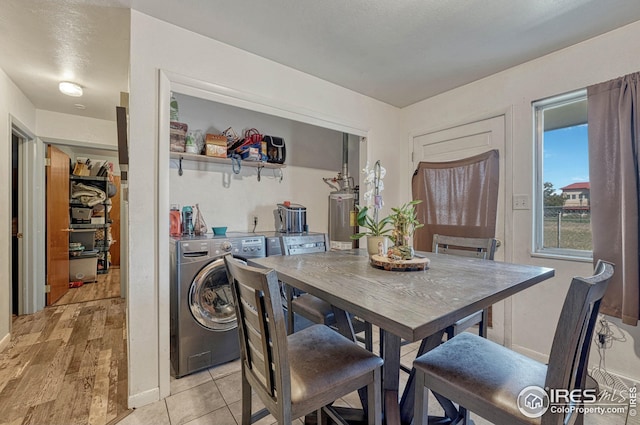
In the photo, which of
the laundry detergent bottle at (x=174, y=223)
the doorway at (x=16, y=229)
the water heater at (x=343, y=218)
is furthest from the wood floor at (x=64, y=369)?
the water heater at (x=343, y=218)

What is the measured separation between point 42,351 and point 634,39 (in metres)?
4.91

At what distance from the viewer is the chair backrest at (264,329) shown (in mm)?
864

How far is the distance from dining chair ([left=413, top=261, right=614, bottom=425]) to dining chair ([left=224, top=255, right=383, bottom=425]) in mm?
242

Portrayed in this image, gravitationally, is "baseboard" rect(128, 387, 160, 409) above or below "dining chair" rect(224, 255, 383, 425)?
below

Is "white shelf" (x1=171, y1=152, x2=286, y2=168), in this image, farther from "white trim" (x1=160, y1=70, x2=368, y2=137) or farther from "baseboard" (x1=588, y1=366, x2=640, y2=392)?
"baseboard" (x1=588, y1=366, x2=640, y2=392)

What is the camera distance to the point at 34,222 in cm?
315

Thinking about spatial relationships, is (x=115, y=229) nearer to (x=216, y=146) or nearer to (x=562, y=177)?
(x=216, y=146)

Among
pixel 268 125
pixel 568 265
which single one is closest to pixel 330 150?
pixel 268 125

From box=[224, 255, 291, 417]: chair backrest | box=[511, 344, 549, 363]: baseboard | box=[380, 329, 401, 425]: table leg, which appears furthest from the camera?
box=[511, 344, 549, 363]: baseboard

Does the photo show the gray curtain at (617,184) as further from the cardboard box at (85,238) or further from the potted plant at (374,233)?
the cardboard box at (85,238)

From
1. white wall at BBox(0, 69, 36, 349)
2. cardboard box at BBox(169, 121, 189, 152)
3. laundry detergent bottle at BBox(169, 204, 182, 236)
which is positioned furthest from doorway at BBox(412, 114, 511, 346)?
white wall at BBox(0, 69, 36, 349)

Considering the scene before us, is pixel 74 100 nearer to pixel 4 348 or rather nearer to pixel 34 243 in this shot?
pixel 34 243

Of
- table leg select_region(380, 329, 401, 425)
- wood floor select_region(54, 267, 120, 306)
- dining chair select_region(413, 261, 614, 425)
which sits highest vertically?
dining chair select_region(413, 261, 614, 425)

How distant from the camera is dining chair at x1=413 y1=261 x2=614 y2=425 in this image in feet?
2.45
